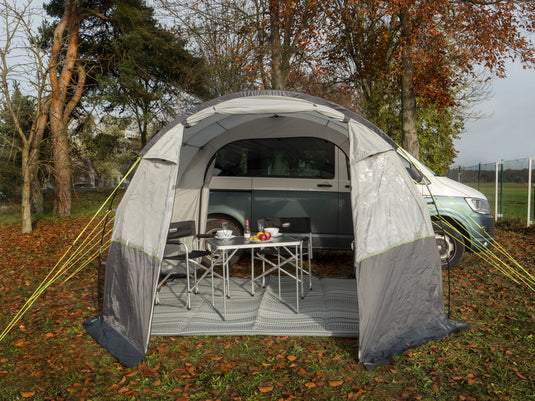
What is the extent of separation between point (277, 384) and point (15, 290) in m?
4.84

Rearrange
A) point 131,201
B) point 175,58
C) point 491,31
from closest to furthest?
point 131,201, point 491,31, point 175,58

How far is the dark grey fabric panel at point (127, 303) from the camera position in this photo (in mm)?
4188

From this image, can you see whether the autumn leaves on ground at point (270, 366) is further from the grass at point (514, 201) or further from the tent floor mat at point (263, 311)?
the grass at point (514, 201)

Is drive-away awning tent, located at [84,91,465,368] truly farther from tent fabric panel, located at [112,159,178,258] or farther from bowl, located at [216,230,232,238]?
bowl, located at [216,230,232,238]

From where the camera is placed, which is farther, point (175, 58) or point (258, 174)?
point (175, 58)

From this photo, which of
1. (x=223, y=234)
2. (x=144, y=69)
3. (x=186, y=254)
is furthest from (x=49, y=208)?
(x=223, y=234)

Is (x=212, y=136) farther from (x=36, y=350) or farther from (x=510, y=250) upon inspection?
(x=510, y=250)

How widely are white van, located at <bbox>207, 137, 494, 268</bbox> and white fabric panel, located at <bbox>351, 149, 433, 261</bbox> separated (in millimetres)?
2238

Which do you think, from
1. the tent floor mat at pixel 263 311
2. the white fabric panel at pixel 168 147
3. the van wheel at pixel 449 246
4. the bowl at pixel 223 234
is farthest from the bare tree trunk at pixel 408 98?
the white fabric panel at pixel 168 147

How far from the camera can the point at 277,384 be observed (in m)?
3.55

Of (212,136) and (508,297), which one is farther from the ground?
(212,136)

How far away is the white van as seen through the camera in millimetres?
6785

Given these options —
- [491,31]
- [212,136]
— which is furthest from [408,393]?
[491,31]

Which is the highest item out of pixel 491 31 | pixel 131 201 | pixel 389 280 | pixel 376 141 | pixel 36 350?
pixel 491 31
